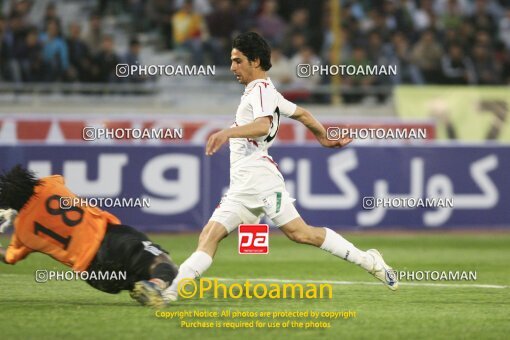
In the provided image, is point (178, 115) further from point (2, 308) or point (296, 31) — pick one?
point (2, 308)

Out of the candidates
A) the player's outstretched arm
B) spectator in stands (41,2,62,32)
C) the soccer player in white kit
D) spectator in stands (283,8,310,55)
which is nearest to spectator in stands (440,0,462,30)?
spectator in stands (283,8,310,55)

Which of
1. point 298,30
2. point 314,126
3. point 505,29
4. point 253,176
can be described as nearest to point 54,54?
point 298,30

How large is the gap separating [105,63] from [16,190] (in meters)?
10.6

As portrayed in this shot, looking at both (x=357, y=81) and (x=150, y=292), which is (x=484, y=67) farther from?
(x=150, y=292)

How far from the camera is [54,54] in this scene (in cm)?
1841

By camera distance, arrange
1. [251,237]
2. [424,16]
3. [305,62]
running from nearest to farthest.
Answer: [251,237], [305,62], [424,16]

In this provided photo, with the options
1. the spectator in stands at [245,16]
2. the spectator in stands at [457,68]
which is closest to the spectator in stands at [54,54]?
the spectator in stands at [245,16]

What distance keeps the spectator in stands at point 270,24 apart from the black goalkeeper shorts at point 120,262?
12.4 meters

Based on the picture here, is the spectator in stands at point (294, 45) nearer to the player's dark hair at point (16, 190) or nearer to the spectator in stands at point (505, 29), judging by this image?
the spectator in stands at point (505, 29)

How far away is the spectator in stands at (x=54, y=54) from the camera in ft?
60.1

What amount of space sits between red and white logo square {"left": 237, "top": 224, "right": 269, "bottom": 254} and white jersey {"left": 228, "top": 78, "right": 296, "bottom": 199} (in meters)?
0.25

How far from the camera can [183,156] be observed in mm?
15500

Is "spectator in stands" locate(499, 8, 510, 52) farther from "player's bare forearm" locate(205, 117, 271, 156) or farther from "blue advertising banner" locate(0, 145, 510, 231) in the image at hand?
"player's bare forearm" locate(205, 117, 271, 156)

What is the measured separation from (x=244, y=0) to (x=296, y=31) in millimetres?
1386
